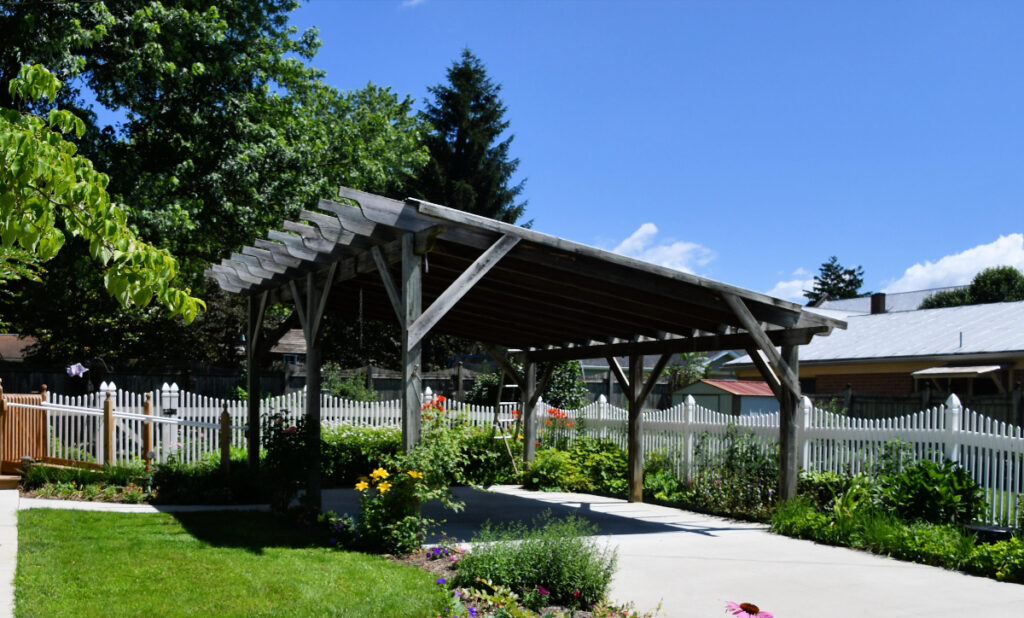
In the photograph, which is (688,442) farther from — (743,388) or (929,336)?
(929,336)

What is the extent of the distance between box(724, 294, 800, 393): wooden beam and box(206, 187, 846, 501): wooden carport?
1 cm

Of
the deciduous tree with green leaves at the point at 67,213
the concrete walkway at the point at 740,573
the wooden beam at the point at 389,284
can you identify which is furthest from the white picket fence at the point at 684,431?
the deciduous tree with green leaves at the point at 67,213

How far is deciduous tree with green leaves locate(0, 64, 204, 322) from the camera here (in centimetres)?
354

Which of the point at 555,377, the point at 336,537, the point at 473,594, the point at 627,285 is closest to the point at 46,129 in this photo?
the point at 473,594

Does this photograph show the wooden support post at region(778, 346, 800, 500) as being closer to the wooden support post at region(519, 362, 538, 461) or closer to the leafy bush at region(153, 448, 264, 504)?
the wooden support post at region(519, 362, 538, 461)

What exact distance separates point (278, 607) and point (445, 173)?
2847cm

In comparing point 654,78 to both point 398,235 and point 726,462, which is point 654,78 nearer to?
point 726,462

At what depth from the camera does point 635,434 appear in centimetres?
1312

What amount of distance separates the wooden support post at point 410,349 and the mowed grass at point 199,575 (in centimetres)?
117

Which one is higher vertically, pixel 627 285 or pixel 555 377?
pixel 627 285

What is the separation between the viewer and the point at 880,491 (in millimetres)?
9695

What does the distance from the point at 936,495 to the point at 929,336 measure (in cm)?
1365

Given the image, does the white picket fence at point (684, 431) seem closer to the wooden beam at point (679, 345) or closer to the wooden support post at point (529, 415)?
the wooden support post at point (529, 415)

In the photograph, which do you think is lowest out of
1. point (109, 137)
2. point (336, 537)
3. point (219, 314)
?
point (336, 537)
